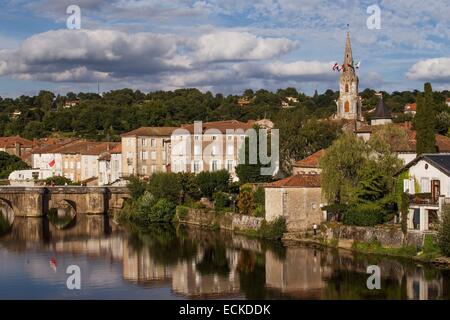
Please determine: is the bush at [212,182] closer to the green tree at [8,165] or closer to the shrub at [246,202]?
the shrub at [246,202]

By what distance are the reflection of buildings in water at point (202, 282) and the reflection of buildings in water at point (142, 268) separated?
57 centimetres

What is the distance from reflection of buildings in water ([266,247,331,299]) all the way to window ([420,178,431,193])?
19.9ft

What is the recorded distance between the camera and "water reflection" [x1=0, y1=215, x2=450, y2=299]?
30.8 meters

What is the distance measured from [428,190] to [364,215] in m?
3.58

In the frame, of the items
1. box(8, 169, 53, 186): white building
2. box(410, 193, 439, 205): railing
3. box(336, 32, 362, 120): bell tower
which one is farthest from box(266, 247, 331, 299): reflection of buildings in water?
box(336, 32, 362, 120): bell tower

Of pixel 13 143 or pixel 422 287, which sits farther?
pixel 13 143

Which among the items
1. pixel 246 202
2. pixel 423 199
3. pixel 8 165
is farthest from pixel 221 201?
pixel 8 165

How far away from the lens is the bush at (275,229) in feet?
145

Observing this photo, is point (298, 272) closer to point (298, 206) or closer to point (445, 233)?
point (445, 233)

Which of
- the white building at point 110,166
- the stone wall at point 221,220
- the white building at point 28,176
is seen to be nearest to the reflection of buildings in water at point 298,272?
the stone wall at point 221,220

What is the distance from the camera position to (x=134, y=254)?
139 ft

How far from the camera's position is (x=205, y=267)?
37500mm
